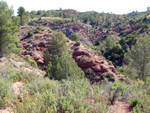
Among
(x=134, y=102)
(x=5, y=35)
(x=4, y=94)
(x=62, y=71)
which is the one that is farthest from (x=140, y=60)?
(x=5, y=35)

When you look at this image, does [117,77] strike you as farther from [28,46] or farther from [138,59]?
[28,46]

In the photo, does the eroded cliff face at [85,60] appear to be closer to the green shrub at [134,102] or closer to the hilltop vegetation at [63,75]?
the hilltop vegetation at [63,75]

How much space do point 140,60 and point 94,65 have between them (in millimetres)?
9662

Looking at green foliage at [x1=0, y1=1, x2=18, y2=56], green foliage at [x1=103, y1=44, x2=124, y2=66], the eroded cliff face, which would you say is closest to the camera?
green foliage at [x1=0, y1=1, x2=18, y2=56]

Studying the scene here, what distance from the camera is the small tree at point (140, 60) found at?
14602 millimetres

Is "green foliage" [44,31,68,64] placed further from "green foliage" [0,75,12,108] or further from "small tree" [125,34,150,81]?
"green foliage" [0,75,12,108]

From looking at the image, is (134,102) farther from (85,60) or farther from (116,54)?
(116,54)

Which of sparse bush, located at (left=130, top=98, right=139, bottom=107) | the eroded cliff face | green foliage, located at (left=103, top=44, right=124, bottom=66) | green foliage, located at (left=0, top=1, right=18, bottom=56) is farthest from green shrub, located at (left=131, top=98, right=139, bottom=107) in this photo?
green foliage, located at (left=103, top=44, right=124, bottom=66)

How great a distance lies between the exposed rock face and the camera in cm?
2238

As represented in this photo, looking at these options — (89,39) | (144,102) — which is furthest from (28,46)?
→ (89,39)

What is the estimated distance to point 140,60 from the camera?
592 inches

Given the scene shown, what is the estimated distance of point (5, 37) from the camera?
39.6 ft

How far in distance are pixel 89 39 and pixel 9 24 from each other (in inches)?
1954

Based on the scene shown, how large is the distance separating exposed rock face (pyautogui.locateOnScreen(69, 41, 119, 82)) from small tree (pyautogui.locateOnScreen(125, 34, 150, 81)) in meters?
6.67
